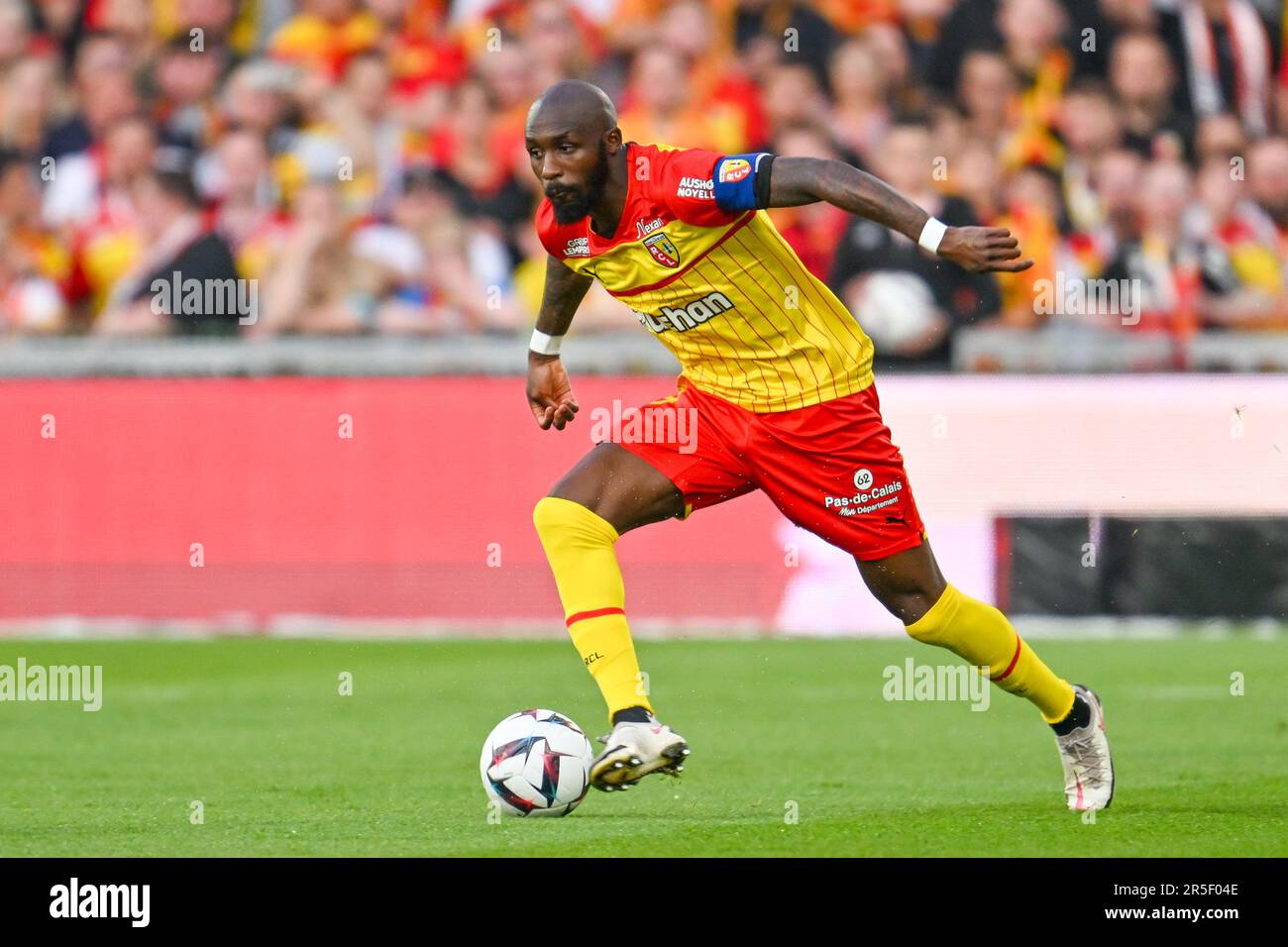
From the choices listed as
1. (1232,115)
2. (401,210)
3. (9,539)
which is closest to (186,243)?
(401,210)

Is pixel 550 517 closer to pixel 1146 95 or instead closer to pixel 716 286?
pixel 716 286

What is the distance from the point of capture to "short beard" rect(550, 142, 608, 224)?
691 cm

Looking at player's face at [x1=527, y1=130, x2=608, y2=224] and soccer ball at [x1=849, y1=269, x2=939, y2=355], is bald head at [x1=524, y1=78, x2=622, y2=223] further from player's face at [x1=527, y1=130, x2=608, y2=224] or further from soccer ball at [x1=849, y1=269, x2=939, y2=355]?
soccer ball at [x1=849, y1=269, x2=939, y2=355]

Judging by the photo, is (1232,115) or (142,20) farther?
(142,20)

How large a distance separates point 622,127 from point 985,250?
968 centimetres

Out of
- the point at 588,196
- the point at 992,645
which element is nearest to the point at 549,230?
the point at 588,196

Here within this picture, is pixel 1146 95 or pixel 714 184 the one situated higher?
pixel 1146 95

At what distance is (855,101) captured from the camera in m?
15.3

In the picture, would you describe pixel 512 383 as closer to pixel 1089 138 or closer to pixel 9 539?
pixel 9 539

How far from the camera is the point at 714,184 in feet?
22.4

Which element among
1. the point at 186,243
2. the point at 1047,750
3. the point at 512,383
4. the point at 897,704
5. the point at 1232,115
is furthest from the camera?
the point at 1232,115

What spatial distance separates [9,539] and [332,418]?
2.09 m

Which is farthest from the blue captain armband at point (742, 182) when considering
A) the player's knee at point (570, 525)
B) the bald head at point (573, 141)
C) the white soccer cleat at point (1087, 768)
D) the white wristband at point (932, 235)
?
the white soccer cleat at point (1087, 768)

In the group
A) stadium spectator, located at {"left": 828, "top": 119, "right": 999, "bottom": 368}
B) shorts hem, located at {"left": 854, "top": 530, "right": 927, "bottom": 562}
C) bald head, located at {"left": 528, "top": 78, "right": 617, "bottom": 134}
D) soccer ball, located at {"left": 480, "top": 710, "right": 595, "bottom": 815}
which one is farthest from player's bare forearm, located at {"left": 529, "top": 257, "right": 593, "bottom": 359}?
stadium spectator, located at {"left": 828, "top": 119, "right": 999, "bottom": 368}
